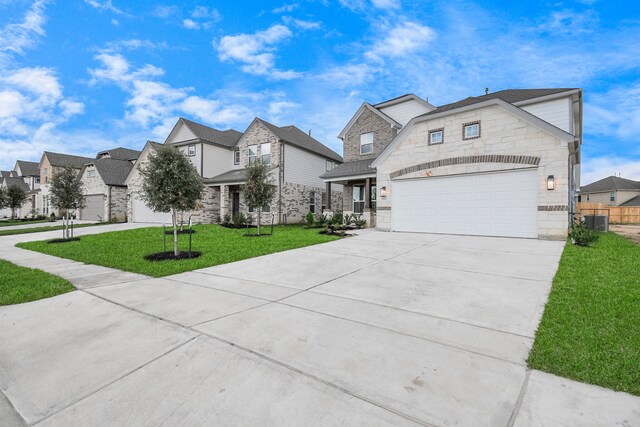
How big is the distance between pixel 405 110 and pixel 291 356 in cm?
1916

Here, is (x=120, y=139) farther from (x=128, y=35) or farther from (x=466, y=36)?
(x=466, y=36)

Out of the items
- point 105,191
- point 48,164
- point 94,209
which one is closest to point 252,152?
point 105,191

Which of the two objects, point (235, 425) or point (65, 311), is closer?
point (235, 425)

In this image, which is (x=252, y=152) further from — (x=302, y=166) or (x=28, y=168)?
(x=28, y=168)

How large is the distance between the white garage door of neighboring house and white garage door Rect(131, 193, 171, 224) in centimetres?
397

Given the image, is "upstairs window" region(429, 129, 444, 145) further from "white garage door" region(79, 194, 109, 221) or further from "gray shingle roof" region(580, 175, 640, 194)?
"gray shingle roof" region(580, 175, 640, 194)

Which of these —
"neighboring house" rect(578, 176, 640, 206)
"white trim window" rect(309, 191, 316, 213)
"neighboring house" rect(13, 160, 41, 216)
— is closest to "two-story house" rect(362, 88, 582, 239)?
"white trim window" rect(309, 191, 316, 213)

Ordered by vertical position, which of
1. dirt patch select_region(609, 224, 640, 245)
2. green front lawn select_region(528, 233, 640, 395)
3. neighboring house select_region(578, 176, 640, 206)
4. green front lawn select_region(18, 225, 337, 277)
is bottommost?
green front lawn select_region(18, 225, 337, 277)

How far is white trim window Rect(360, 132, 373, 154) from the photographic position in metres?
19.0

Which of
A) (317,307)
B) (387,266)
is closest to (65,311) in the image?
(317,307)

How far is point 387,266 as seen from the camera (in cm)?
651

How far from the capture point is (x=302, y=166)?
21172 mm

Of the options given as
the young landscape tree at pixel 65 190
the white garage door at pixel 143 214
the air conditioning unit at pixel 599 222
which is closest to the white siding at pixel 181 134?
the white garage door at pixel 143 214

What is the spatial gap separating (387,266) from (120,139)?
4109 cm
